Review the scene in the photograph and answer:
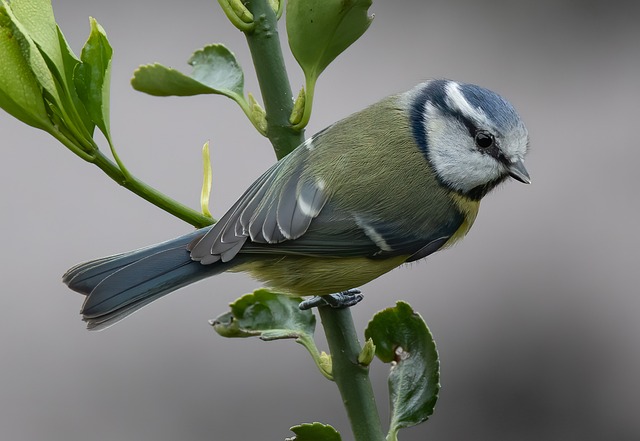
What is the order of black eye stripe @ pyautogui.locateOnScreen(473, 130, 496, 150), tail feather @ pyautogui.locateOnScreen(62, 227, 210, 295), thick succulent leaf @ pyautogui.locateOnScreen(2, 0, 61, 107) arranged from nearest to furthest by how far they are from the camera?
1. thick succulent leaf @ pyautogui.locateOnScreen(2, 0, 61, 107)
2. tail feather @ pyautogui.locateOnScreen(62, 227, 210, 295)
3. black eye stripe @ pyautogui.locateOnScreen(473, 130, 496, 150)

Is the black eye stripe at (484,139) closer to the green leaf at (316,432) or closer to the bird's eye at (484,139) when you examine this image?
the bird's eye at (484,139)

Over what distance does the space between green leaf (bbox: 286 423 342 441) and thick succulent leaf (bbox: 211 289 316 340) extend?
0.39 ft

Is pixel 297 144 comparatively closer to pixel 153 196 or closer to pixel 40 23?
pixel 153 196

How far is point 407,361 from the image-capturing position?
3.28 feet

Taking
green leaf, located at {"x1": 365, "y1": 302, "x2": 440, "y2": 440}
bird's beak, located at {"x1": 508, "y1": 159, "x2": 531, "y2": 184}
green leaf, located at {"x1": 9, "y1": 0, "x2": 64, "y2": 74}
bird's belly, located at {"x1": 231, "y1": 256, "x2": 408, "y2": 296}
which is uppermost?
green leaf, located at {"x1": 9, "y1": 0, "x2": 64, "y2": 74}

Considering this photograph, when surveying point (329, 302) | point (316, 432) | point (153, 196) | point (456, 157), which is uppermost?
point (456, 157)

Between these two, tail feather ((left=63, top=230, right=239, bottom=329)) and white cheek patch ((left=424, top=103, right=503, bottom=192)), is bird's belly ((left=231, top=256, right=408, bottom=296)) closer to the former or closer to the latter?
tail feather ((left=63, top=230, right=239, bottom=329))

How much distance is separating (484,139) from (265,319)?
42 cm

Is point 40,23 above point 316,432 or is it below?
above

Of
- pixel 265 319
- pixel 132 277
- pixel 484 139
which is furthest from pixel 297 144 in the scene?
pixel 484 139

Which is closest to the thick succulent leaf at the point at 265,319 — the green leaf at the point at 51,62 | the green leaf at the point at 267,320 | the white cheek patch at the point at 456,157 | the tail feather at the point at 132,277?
the green leaf at the point at 267,320

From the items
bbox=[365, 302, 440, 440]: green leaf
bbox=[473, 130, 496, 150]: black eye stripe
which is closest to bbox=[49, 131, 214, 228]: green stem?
bbox=[365, 302, 440, 440]: green leaf

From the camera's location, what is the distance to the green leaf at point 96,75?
88cm

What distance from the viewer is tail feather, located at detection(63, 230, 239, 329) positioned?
3.31ft
